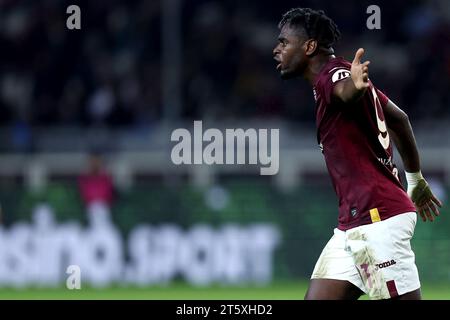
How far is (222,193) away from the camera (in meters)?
16.5

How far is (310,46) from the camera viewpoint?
700 centimetres

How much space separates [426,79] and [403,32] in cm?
147

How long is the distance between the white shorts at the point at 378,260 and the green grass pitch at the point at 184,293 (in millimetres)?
6880

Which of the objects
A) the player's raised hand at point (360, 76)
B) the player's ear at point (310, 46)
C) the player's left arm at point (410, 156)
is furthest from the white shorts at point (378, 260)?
the player's ear at point (310, 46)

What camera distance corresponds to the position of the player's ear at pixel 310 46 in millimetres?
6996

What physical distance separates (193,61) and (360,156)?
47.0ft

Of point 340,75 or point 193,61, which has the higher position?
point 193,61

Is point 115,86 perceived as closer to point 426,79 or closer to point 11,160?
point 11,160

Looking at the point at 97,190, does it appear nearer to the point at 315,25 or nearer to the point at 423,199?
the point at 423,199

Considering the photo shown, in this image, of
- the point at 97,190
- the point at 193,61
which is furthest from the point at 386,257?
the point at 193,61

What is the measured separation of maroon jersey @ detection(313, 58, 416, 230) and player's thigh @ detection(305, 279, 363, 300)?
324 mm

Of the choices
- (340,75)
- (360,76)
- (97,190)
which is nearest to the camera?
(360,76)

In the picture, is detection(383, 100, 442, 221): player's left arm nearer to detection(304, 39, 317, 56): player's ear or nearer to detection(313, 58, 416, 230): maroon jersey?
detection(313, 58, 416, 230): maroon jersey
